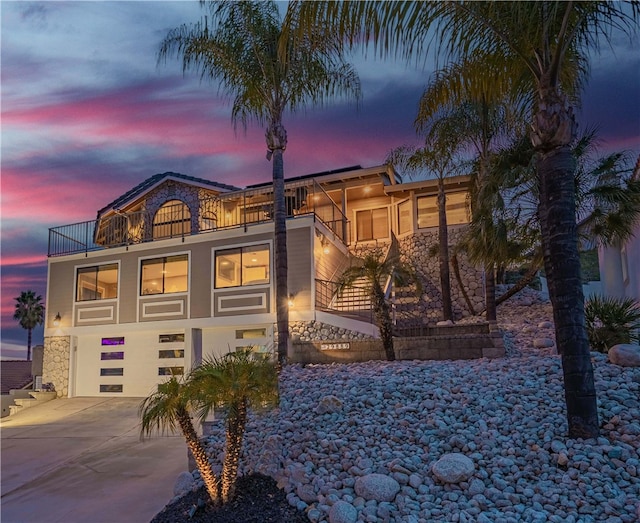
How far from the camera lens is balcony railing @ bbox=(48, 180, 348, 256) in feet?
57.4

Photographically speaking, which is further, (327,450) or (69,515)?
(69,515)

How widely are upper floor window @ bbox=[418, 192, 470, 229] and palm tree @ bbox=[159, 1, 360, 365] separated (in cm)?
855

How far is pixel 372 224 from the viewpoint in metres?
20.1

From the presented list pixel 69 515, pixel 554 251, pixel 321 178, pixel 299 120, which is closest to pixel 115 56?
pixel 299 120

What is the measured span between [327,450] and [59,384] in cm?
1433

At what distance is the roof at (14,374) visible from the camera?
19328mm

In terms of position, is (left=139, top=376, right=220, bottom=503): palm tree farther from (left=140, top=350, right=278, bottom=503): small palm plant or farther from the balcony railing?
the balcony railing

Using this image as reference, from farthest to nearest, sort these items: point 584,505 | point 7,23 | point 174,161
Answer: point 174,161 < point 7,23 < point 584,505

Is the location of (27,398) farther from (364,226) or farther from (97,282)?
(364,226)

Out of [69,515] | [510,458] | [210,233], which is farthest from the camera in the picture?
[210,233]

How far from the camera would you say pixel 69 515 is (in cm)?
619

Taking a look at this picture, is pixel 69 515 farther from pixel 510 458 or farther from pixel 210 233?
pixel 210 233

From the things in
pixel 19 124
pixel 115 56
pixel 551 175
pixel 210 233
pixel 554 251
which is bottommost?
pixel 554 251

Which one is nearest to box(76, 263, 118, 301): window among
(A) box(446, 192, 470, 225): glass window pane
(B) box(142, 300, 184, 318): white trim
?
(B) box(142, 300, 184, 318): white trim
